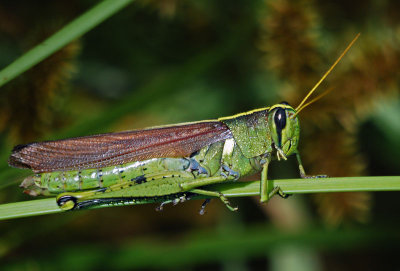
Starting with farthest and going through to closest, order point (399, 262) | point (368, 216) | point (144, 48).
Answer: point (144, 48) → point (399, 262) → point (368, 216)

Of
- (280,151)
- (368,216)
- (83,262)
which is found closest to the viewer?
(280,151)

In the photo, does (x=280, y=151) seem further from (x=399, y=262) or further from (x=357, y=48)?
(x=399, y=262)

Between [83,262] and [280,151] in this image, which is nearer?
[280,151]

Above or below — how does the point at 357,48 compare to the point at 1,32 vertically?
below

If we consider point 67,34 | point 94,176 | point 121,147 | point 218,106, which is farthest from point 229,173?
point 218,106

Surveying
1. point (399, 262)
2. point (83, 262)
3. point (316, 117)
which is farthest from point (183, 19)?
point (399, 262)

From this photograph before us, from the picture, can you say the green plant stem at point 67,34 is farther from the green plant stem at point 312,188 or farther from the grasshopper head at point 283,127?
the grasshopper head at point 283,127

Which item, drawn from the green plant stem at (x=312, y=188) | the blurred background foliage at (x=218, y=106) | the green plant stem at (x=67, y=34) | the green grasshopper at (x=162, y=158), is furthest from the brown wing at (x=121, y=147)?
the green plant stem at (x=67, y=34)
